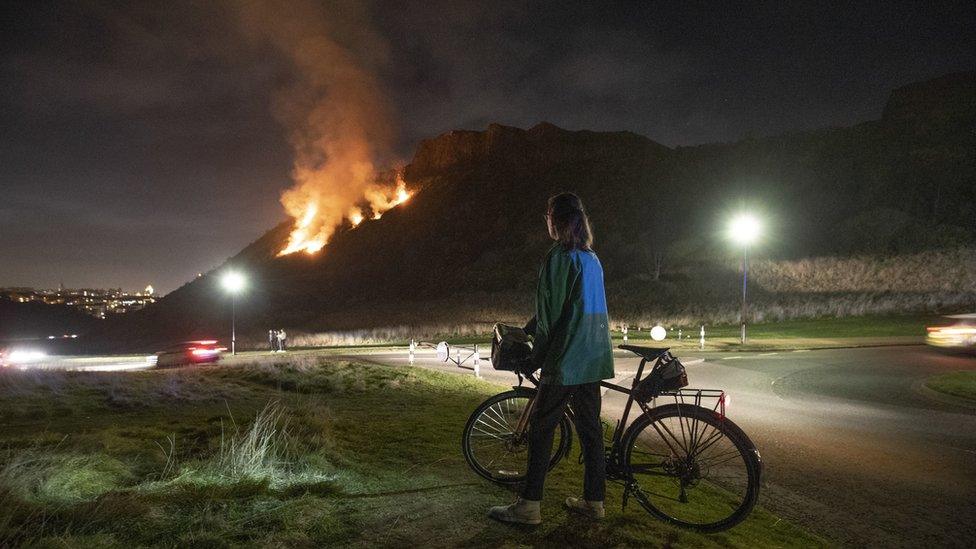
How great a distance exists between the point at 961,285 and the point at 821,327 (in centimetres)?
2573

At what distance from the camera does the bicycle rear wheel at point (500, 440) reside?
4.77 meters

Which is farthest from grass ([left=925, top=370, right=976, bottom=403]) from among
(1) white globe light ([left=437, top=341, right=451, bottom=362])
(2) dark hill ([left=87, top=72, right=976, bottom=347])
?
(2) dark hill ([left=87, top=72, right=976, bottom=347])

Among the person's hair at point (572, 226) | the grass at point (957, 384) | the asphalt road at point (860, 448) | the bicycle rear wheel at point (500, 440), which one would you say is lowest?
the asphalt road at point (860, 448)

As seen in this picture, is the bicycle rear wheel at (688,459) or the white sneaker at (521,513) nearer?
the white sneaker at (521,513)

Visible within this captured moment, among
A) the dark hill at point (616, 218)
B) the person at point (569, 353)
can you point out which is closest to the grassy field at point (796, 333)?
the dark hill at point (616, 218)

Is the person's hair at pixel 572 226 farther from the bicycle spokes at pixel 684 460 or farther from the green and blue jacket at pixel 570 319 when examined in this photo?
the bicycle spokes at pixel 684 460

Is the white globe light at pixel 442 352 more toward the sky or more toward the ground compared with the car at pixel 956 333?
more toward the ground

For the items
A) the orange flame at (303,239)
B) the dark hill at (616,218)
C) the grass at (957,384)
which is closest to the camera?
the grass at (957,384)

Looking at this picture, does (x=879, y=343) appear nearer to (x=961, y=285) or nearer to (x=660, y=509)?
(x=660, y=509)

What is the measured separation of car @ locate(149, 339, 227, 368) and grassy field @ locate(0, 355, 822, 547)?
40.5 ft

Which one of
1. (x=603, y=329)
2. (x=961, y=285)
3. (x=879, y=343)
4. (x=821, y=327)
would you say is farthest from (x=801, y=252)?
(x=603, y=329)

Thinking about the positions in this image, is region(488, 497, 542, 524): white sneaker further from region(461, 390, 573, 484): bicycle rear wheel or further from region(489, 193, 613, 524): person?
region(461, 390, 573, 484): bicycle rear wheel

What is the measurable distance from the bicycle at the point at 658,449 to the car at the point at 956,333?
19080 mm

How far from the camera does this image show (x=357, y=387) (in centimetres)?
1115
